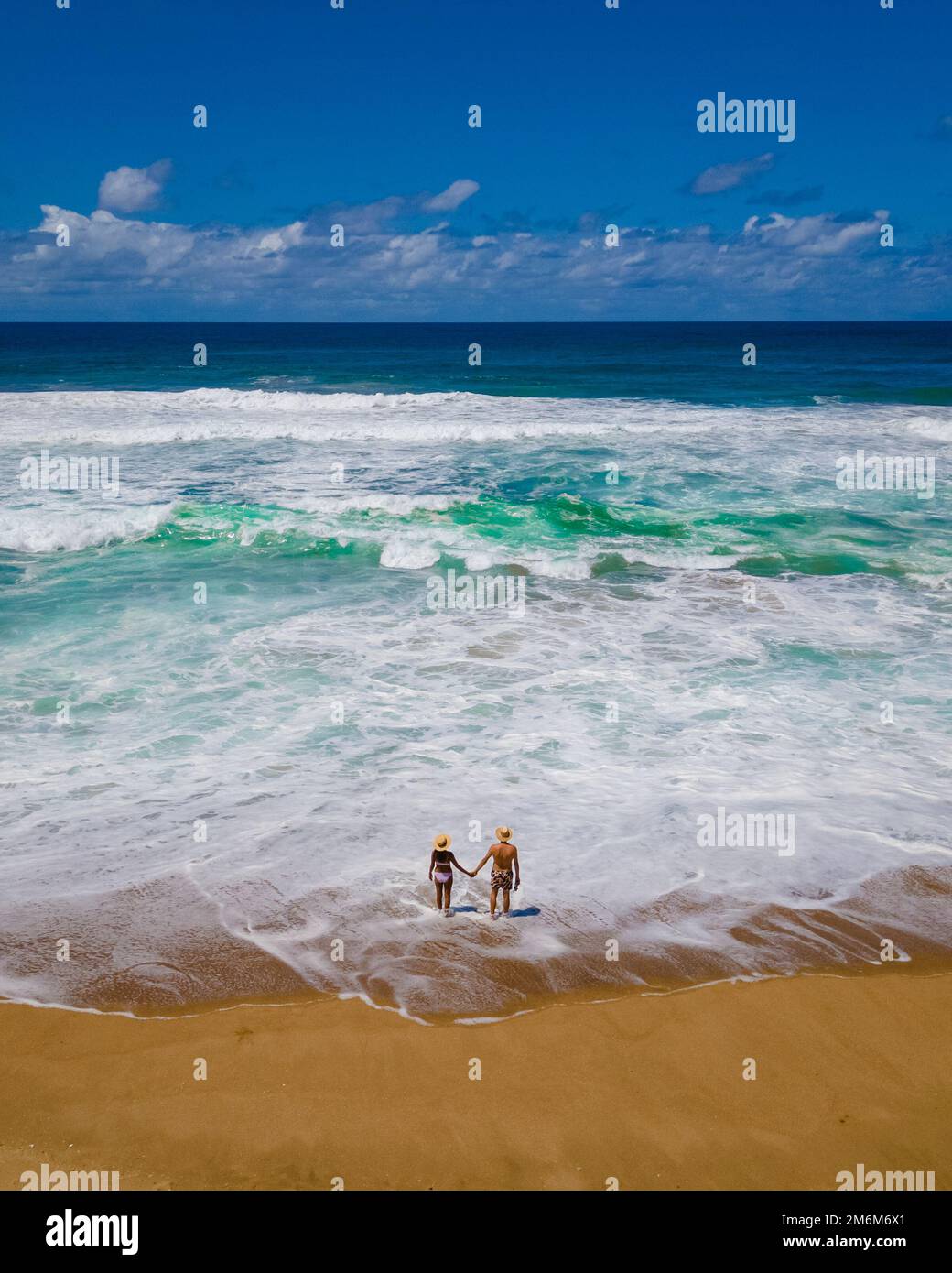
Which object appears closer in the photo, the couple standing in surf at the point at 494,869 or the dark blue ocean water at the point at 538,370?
the couple standing in surf at the point at 494,869

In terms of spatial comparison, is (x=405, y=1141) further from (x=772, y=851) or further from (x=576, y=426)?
(x=576, y=426)

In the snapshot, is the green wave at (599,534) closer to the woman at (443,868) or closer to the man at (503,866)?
the man at (503,866)

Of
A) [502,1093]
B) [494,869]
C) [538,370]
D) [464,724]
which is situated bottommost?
[502,1093]

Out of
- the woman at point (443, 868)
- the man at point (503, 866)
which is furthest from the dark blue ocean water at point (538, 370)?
the woman at point (443, 868)

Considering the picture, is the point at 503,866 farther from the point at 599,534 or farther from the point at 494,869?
the point at 599,534

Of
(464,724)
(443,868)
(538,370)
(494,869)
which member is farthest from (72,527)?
(538,370)

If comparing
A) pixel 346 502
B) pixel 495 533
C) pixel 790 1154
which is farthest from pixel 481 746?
pixel 346 502
